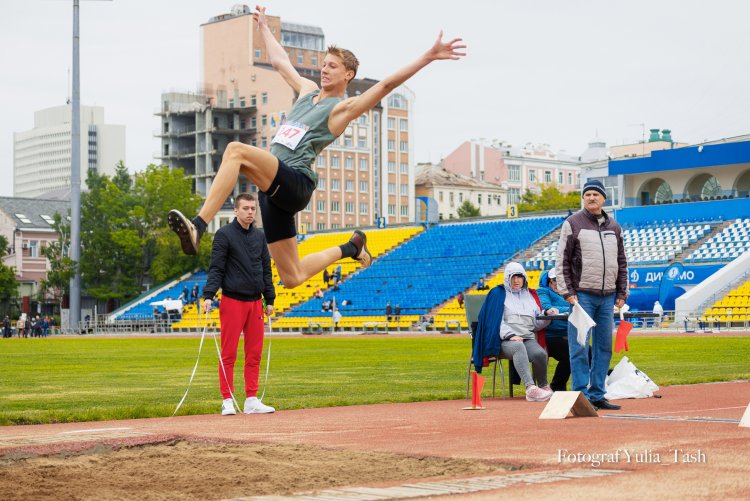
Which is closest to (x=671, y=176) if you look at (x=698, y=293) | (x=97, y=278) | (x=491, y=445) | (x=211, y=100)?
(x=698, y=293)

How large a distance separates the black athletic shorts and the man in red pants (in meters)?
1.84

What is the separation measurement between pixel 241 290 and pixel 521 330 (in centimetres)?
317

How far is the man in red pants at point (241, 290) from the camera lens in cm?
1123

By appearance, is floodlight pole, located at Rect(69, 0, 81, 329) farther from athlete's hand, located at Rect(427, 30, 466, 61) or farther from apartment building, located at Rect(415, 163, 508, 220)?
apartment building, located at Rect(415, 163, 508, 220)

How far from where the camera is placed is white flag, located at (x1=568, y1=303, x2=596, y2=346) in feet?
35.8

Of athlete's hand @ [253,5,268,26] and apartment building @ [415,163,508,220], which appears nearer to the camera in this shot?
athlete's hand @ [253,5,268,26]

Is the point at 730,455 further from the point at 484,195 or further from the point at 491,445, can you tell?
the point at 484,195

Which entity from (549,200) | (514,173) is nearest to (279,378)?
(549,200)

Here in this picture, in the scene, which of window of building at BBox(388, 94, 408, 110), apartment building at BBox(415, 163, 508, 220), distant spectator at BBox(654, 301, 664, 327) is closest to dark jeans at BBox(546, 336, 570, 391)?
distant spectator at BBox(654, 301, 664, 327)

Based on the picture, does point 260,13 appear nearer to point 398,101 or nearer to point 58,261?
point 58,261

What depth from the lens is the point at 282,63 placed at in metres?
10.1

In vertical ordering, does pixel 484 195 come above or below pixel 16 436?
above

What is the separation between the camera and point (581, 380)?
11297mm

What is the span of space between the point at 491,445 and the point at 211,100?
323ft
